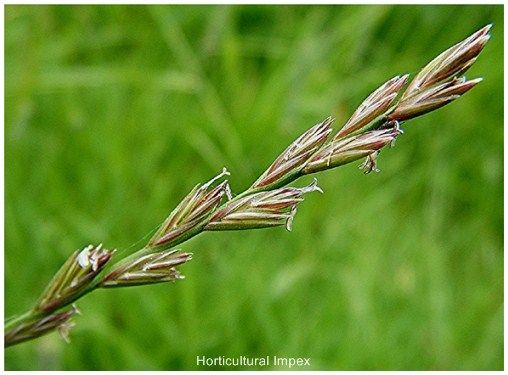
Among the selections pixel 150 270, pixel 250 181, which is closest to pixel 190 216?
pixel 150 270

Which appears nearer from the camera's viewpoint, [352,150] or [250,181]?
[352,150]

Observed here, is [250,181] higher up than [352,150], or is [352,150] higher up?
[250,181]

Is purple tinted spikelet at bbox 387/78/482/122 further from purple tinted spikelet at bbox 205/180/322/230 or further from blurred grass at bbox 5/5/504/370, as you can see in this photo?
blurred grass at bbox 5/5/504/370

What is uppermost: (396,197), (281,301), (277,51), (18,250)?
(277,51)

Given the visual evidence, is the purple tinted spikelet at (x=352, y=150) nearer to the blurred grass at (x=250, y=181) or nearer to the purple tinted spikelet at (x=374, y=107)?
the purple tinted spikelet at (x=374, y=107)

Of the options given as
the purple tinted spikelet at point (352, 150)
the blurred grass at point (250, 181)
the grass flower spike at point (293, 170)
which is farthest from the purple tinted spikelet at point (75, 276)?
the blurred grass at point (250, 181)

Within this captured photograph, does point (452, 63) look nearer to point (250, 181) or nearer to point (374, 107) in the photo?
point (374, 107)

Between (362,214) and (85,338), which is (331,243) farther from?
(85,338)

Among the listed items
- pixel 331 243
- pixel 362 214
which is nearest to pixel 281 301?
pixel 331 243
